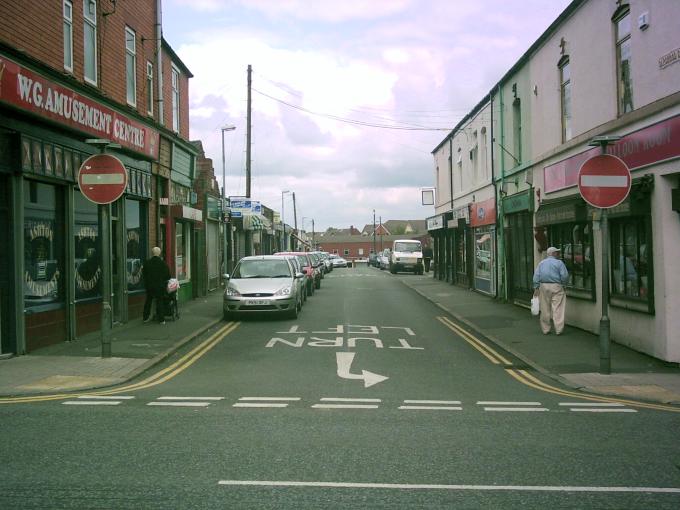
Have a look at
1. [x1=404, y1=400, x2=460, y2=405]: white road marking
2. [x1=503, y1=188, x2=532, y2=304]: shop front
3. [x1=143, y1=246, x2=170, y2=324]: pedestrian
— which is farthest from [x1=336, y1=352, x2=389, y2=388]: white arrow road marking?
[x1=503, y1=188, x2=532, y2=304]: shop front

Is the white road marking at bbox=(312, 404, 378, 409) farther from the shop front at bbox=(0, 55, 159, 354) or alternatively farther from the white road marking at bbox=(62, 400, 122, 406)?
the shop front at bbox=(0, 55, 159, 354)

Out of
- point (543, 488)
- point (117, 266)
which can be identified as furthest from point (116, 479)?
point (117, 266)

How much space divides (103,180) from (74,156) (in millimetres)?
3306

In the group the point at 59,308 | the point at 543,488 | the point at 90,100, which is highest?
the point at 90,100

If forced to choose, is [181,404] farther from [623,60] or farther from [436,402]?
[623,60]

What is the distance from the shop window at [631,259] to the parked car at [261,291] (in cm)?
790

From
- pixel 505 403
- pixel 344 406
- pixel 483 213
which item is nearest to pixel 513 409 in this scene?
pixel 505 403

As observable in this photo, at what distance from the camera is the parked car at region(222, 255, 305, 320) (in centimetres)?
1784

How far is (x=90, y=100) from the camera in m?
14.4

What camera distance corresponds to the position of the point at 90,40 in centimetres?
1594

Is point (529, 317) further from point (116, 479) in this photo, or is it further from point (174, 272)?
point (116, 479)

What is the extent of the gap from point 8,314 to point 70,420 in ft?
17.6

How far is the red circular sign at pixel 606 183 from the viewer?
1074 centimetres

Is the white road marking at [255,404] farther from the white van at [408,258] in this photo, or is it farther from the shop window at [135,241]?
the white van at [408,258]
